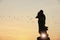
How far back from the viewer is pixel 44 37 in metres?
6.78

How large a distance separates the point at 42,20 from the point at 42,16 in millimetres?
176

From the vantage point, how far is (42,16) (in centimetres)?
728

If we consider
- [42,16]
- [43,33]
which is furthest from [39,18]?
[43,33]

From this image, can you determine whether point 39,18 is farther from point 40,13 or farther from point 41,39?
point 41,39

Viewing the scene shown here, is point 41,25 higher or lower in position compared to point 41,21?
lower

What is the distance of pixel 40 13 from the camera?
7.34m

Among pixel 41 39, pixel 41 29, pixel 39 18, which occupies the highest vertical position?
pixel 39 18

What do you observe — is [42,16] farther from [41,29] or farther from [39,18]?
[41,29]

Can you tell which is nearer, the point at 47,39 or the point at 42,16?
the point at 47,39

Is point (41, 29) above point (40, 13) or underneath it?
underneath

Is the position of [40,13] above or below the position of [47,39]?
above

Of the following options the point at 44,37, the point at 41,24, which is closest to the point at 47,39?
the point at 44,37

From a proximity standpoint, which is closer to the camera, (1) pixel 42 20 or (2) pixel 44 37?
(2) pixel 44 37

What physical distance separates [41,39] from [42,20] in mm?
910
